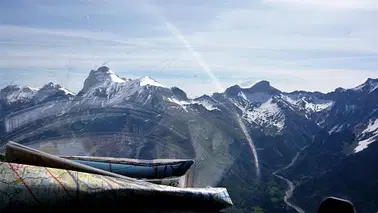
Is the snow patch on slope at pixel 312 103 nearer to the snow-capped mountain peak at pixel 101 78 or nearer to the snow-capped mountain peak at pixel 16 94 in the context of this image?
the snow-capped mountain peak at pixel 101 78

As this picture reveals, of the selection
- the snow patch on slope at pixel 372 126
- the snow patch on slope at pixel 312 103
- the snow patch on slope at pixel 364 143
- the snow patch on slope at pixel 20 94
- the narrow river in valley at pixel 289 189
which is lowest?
the narrow river in valley at pixel 289 189

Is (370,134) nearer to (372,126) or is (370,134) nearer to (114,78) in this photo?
(372,126)

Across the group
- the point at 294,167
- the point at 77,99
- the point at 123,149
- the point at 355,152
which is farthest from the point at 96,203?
the point at 294,167

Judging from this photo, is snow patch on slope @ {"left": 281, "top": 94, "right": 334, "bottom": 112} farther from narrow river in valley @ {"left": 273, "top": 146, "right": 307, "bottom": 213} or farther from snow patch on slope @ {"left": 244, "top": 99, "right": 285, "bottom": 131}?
narrow river in valley @ {"left": 273, "top": 146, "right": 307, "bottom": 213}

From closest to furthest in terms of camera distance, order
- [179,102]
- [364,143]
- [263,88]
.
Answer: [364,143]
[179,102]
[263,88]

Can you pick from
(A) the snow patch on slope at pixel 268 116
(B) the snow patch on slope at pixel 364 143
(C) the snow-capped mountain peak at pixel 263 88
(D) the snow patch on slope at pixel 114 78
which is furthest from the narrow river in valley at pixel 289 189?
(C) the snow-capped mountain peak at pixel 263 88

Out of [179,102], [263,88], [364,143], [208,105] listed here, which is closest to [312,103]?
[263,88]

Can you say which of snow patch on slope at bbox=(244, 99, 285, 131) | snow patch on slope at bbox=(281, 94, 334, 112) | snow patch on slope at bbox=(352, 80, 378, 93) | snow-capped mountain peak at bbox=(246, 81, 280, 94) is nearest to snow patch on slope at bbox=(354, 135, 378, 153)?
snow patch on slope at bbox=(244, 99, 285, 131)

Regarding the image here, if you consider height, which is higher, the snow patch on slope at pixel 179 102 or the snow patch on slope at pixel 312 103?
the snow patch on slope at pixel 312 103

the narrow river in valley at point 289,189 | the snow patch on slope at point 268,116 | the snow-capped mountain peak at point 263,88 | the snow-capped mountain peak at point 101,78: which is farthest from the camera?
the snow-capped mountain peak at point 263,88

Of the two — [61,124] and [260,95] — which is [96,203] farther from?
[260,95]
